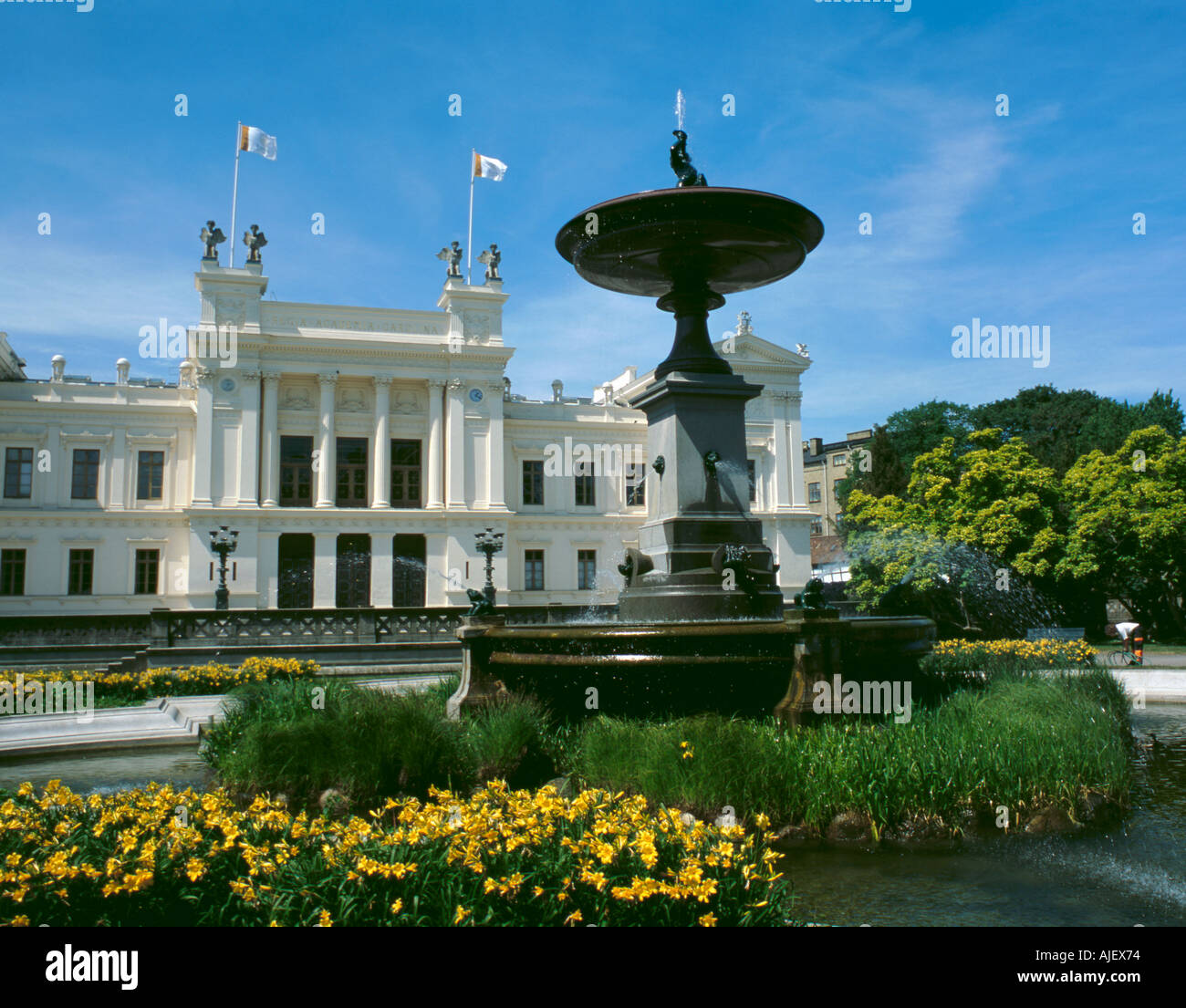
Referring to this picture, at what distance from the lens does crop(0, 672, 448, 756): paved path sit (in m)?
8.85

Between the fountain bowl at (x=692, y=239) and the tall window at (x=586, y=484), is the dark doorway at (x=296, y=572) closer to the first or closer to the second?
the tall window at (x=586, y=484)

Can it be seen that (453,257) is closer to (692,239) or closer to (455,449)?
(455,449)

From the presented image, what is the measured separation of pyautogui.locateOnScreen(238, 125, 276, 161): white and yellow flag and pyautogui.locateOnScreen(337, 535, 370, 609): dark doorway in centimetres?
1776

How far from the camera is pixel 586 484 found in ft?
158

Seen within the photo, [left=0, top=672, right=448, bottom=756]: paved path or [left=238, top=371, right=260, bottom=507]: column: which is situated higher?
[left=238, top=371, right=260, bottom=507]: column

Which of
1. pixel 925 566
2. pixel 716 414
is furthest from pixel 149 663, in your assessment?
pixel 925 566

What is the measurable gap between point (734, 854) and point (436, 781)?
3.08m

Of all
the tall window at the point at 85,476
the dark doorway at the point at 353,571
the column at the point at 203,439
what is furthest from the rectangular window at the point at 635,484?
the tall window at the point at 85,476

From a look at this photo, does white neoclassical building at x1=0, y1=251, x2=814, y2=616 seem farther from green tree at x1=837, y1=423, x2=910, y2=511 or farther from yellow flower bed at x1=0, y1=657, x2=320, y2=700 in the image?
yellow flower bed at x1=0, y1=657, x2=320, y2=700

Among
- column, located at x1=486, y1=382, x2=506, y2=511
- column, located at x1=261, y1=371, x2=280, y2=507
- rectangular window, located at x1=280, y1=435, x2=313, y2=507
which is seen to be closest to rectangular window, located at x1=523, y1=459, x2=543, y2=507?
column, located at x1=486, y1=382, x2=506, y2=511

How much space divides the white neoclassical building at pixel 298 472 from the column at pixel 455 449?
9 cm

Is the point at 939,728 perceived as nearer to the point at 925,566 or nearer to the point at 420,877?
the point at 420,877

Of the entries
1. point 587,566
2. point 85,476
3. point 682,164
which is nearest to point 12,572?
point 85,476
